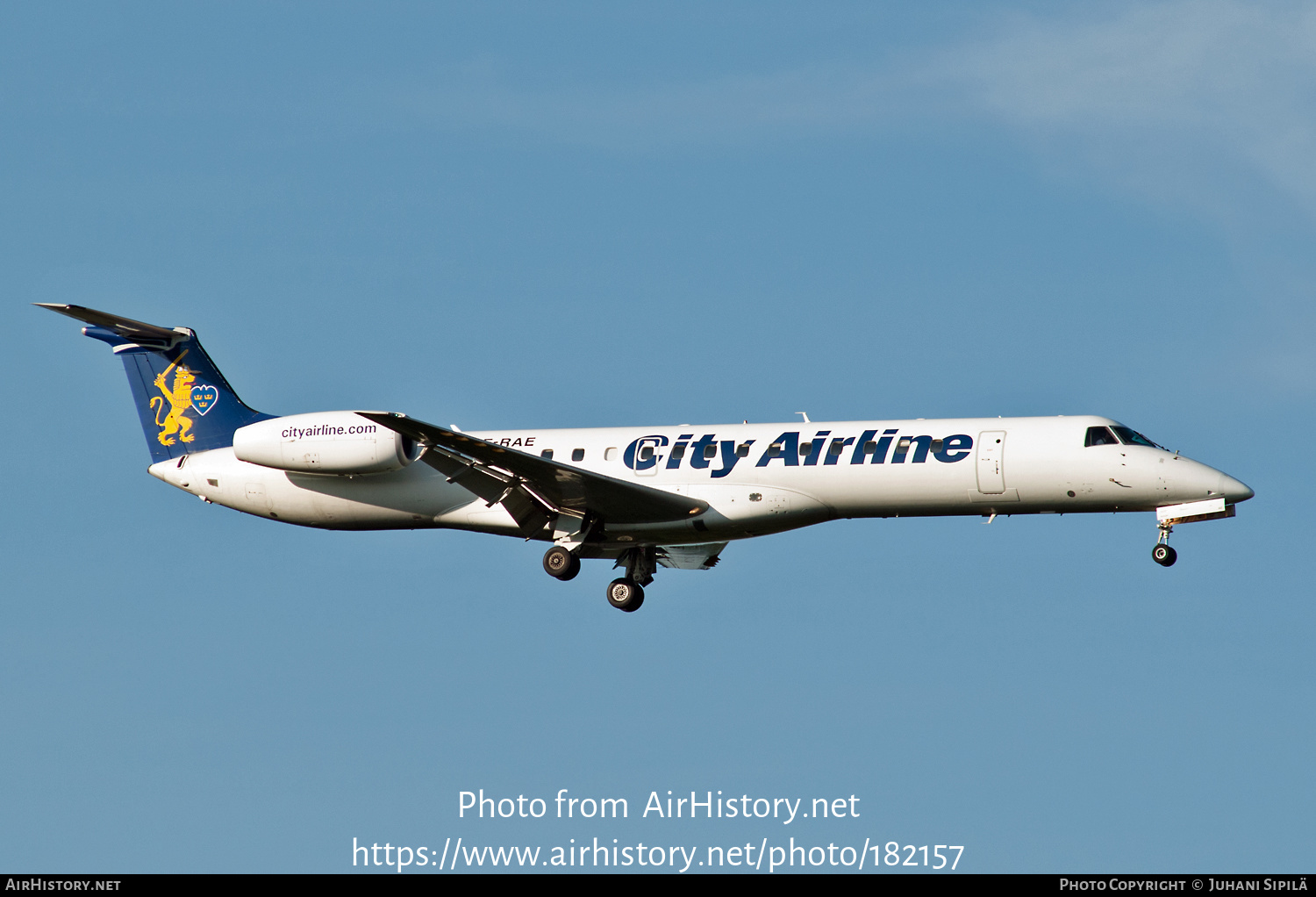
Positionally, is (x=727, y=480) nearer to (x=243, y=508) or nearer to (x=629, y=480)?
(x=629, y=480)

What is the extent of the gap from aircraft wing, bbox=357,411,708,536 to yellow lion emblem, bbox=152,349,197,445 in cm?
664

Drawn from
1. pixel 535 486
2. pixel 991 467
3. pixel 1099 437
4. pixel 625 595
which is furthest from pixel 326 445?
pixel 1099 437

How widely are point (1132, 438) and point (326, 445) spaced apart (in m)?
15.7

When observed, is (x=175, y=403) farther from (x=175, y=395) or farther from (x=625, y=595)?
(x=625, y=595)

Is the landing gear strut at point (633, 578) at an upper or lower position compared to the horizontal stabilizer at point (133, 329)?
lower

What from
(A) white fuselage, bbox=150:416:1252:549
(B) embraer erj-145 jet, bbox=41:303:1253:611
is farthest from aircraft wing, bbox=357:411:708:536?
(A) white fuselage, bbox=150:416:1252:549

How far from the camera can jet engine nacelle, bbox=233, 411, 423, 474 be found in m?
33.0

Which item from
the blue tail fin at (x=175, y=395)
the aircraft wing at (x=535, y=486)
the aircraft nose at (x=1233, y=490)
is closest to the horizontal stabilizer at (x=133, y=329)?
the blue tail fin at (x=175, y=395)

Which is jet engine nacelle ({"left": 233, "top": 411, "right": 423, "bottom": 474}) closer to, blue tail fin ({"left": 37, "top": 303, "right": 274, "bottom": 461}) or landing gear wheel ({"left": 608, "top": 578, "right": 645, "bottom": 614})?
blue tail fin ({"left": 37, "top": 303, "right": 274, "bottom": 461})

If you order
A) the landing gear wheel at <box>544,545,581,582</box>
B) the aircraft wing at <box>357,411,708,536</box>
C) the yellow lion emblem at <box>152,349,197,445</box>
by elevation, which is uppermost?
the yellow lion emblem at <box>152,349,197,445</box>

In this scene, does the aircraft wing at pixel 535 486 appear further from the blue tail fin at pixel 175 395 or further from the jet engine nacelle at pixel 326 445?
the blue tail fin at pixel 175 395

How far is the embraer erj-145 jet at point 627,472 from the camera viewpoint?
30.9m

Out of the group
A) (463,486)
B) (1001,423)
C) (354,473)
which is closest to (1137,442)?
(1001,423)

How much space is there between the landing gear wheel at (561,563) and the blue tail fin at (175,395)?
765 centimetres
